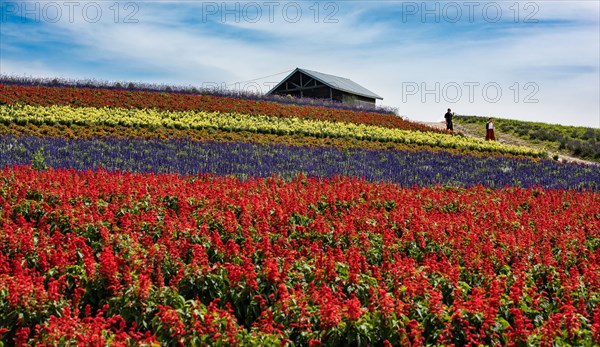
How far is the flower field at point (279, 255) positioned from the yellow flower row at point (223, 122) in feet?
13.1

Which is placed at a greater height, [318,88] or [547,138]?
[318,88]

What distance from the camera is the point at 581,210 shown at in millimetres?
11352

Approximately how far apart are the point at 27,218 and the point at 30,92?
18.8 m

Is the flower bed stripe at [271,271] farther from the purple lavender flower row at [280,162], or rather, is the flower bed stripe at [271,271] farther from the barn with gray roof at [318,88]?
the barn with gray roof at [318,88]

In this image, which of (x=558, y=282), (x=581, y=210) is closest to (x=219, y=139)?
(x=581, y=210)

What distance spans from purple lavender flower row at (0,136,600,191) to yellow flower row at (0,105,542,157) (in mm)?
3380

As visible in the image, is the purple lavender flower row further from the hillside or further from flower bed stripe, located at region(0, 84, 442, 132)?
the hillside

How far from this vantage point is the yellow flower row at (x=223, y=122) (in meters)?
20.2

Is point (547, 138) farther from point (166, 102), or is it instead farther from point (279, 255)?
point (279, 255)

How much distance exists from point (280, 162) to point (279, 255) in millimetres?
9797

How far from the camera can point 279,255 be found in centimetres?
627

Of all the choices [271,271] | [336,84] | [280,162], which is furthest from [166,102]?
[271,271]

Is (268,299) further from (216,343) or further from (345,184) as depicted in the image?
(345,184)

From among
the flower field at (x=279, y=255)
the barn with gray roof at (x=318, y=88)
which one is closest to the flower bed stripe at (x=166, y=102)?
the flower field at (x=279, y=255)
